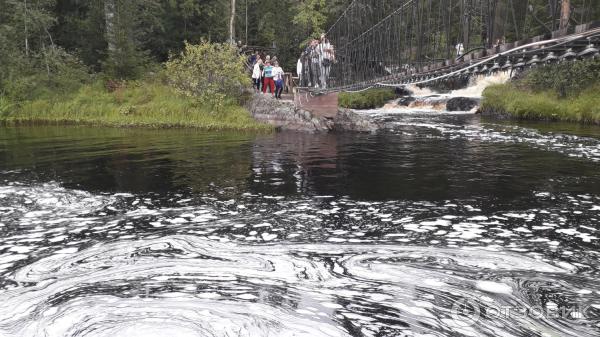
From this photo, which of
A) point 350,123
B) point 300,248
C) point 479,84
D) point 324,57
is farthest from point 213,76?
point 300,248

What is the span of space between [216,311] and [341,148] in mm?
12838

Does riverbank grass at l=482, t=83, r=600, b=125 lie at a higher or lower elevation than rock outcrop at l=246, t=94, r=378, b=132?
higher

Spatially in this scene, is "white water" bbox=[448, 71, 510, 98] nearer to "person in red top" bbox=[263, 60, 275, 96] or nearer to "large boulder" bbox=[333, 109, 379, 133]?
"large boulder" bbox=[333, 109, 379, 133]

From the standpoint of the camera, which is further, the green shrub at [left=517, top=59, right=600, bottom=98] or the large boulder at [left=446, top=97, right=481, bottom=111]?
the large boulder at [left=446, top=97, right=481, bottom=111]

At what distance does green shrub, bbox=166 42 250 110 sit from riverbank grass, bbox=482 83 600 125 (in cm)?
1433

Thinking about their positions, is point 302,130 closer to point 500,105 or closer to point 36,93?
point 500,105

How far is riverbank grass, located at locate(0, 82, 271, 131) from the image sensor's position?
24.2 meters

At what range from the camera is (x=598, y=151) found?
1500 centimetres

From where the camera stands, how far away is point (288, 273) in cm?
548

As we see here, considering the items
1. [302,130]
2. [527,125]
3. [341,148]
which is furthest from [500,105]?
[341,148]

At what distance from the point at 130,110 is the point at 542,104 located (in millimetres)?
21423

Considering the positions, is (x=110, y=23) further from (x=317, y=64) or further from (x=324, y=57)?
(x=324, y=57)

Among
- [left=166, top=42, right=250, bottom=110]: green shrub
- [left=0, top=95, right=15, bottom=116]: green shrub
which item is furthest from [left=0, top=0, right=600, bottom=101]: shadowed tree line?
[left=166, top=42, right=250, bottom=110]: green shrub

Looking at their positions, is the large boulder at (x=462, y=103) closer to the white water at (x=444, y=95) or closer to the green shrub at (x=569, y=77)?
the white water at (x=444, y=95)
